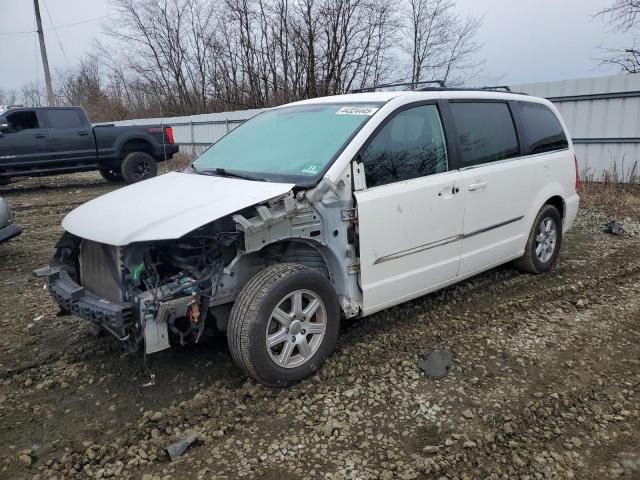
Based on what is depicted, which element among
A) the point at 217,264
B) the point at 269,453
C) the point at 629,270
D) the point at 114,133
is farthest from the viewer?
the point at 114,133

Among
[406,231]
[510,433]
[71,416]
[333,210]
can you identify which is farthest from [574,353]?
[71,416]

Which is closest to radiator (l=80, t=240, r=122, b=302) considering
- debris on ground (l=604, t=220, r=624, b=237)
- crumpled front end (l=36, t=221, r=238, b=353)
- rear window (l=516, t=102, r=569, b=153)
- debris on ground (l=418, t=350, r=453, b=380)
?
crumpled front end (l=36, t=221, r=238, b=353)

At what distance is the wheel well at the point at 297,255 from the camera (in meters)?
3.25

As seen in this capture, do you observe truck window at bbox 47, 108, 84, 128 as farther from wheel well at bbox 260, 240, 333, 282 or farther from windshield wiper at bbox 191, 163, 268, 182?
wheel well at bbox 260, 240, 333, 282

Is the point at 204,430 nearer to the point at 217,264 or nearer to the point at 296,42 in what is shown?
the point at 217,264

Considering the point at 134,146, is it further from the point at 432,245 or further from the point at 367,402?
the point at 367,402

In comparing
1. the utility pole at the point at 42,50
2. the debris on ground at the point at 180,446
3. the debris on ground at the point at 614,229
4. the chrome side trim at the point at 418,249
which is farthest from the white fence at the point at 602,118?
the utility pole at the point at 42,50

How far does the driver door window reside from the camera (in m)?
3.38

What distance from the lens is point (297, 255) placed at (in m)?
3.40

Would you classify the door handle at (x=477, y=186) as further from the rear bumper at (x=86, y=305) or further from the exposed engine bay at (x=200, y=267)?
the rear bumper at (x=86, y=305)

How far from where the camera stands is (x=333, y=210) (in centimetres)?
321

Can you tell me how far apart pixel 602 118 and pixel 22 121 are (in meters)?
12.1

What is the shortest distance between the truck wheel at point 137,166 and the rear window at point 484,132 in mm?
9818

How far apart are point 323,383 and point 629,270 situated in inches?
153
